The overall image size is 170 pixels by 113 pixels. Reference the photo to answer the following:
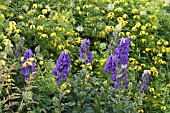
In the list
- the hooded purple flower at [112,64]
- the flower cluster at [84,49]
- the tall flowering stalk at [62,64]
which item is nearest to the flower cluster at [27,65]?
the tall flowering stalk at [62,64]

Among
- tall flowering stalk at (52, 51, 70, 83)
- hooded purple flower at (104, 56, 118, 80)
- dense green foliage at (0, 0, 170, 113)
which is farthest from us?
dense green foliage at (0, 0, 170, 113)

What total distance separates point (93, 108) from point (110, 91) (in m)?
0.26

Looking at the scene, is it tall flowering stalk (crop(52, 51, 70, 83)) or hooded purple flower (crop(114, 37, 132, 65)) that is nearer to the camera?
tall flowering stalk (crop(52, 51, 70, 83))

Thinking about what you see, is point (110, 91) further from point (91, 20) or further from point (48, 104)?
point (91, 20)

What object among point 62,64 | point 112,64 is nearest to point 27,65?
point 62,64

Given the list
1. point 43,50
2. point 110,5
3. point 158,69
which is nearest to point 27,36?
point 43,50

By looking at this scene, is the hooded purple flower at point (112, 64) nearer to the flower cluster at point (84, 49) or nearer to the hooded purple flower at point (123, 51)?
the hooded purple flower at point (123, 51)

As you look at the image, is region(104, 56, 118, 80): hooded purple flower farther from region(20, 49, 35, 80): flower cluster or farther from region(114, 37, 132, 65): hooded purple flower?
region(20, 49, 35, 80): flower cluster

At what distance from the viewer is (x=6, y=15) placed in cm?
441

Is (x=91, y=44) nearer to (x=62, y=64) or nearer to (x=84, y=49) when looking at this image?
(x=84, y=49)

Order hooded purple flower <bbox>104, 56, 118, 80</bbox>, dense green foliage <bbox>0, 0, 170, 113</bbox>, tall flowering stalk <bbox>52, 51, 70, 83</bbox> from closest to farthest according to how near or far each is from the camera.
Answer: tall flowering stalk <bbox>52, 51, 70, 83</bbox>, hooded purple flower <bbox>104, 56, 118, 80</bbox>, dense green foliage <bbox>0, 0, 170, 113</bbox>

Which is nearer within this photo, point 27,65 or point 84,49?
point 27,65

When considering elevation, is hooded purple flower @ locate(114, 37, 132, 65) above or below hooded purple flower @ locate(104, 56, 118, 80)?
above

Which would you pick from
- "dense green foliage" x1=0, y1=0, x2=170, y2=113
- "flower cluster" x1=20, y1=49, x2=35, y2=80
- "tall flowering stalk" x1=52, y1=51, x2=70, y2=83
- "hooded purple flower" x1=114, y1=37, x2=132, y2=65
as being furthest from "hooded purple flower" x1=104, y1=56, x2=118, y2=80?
"flower cluster" x1=20, y1=49, x2=35, y2=80
